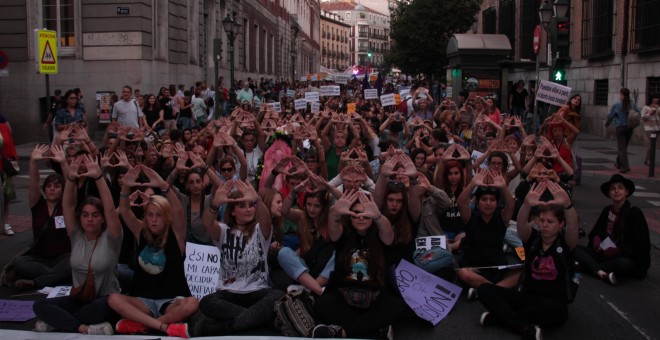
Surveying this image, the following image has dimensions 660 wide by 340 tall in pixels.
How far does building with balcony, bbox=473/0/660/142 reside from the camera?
22859 millimetres

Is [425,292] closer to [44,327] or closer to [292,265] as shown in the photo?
[292,265]

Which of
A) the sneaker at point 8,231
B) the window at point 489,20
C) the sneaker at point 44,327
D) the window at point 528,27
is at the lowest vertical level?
the sneaker at point 44,327

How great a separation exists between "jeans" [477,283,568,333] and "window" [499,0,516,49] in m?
36.3

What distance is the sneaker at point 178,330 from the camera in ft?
20.3

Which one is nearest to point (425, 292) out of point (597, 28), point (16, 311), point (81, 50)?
point (16, 311)

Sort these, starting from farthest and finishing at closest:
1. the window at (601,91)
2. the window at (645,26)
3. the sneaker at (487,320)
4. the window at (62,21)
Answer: the window at (601,91) → the window at (62,21) → the window at (645,26) → the sneaker at (487,320)

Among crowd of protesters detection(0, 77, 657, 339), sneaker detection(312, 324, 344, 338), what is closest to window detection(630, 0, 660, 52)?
crowd of protesters detection(0, 77, 657, 339)

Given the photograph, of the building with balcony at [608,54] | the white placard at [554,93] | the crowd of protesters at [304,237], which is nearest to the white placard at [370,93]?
the building with balcony at [608,54]

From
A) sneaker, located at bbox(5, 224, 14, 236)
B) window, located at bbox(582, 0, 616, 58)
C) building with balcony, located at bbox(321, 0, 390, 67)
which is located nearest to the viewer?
sneaker, located at bbox(5, 224, 14, 236)

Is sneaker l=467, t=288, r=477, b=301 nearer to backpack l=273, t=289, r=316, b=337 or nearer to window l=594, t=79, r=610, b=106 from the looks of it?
backpack l=273, t=289, r=316, b=337

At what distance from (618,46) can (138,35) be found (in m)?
15.5

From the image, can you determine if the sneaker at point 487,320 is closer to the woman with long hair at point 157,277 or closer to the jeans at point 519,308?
the jeans at point 519,308

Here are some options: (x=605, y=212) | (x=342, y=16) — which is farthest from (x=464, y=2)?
(x=342, y=16)

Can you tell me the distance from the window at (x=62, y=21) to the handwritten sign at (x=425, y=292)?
68.0 ft
